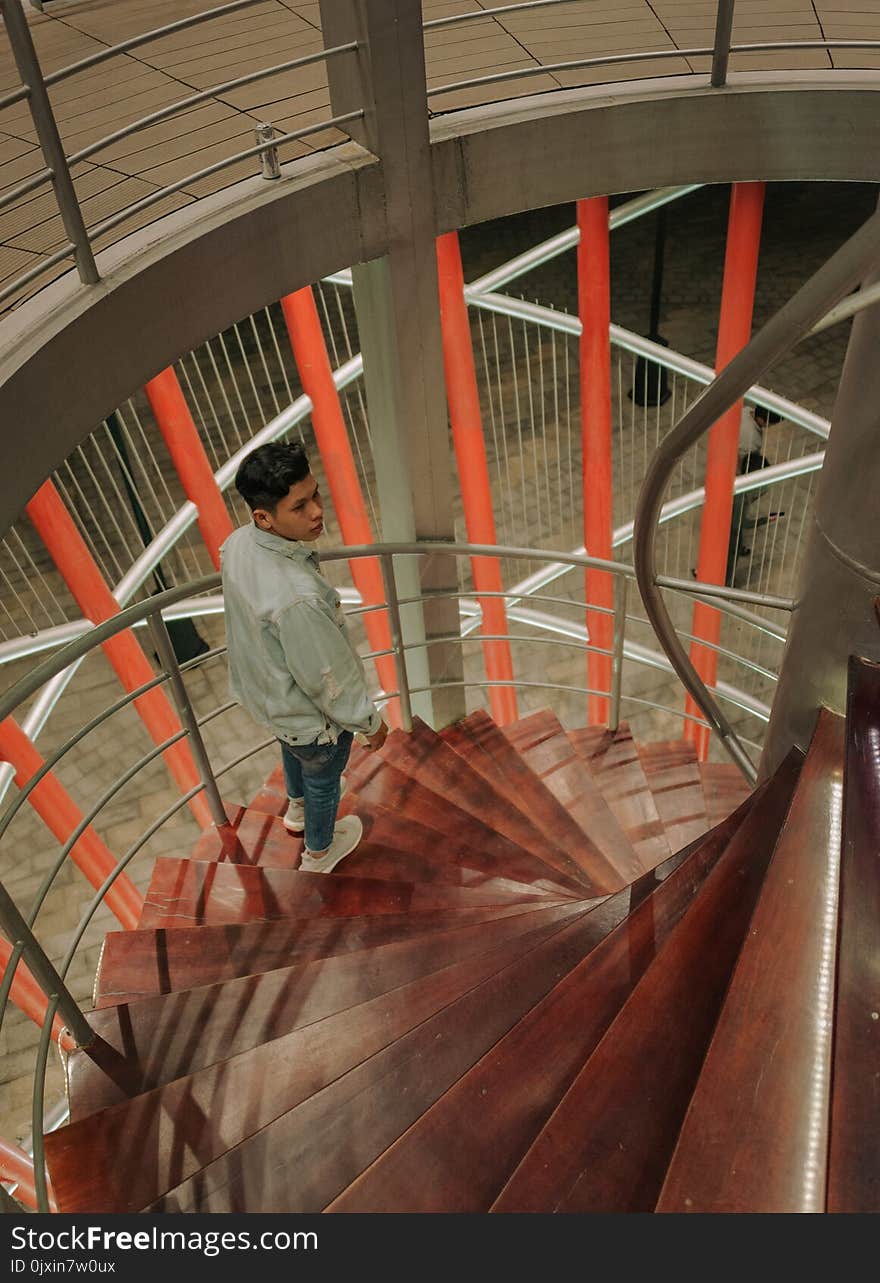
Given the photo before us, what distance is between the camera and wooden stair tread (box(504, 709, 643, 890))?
3.32 m

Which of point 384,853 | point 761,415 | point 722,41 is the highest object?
point 761,415

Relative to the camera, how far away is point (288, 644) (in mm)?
2311

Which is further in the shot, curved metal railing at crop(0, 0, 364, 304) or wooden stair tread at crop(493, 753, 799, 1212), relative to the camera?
curved metal railing at crop(0, 0, 364, 304)

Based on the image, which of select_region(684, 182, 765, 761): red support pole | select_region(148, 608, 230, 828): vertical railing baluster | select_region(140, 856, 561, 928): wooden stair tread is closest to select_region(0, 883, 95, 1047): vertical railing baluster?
select_region(140, 856, 561, 928): wooden stair tread

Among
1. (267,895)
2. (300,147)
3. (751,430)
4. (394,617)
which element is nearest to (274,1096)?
(267,895)

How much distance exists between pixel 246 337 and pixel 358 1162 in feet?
29.4

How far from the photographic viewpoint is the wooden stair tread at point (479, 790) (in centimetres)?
339

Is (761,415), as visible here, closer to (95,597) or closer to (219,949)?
(95,597)

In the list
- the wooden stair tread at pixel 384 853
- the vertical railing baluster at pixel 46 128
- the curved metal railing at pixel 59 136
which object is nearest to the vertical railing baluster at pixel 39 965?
the wooden stair tread at pixel 384 853

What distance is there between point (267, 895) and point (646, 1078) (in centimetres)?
149

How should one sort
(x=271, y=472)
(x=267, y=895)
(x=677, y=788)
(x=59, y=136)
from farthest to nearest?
(x=677, y=788) < (x=267, y=895) < (x=59, y=136) < (x=271, y=472)

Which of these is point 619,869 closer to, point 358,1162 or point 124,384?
point 358,1162

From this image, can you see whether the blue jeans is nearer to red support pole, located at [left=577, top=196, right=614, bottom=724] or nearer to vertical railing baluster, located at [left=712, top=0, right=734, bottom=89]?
red support pole, located at [left=577, top=196, right=614, bottom=724]

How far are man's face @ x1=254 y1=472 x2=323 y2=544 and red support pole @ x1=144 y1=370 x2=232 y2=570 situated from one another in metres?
1.67
